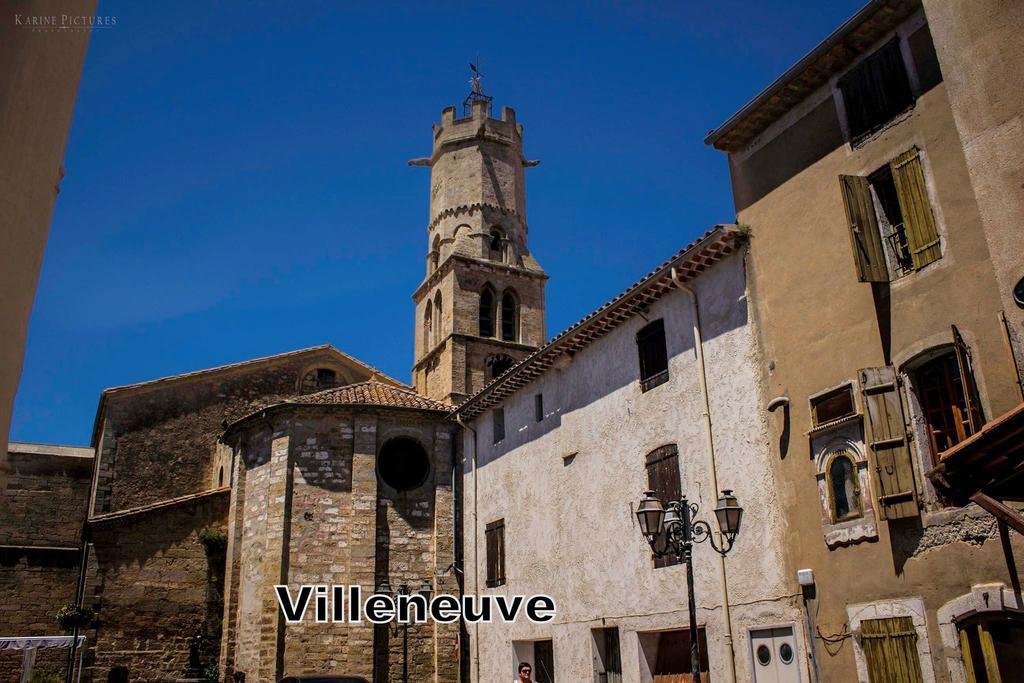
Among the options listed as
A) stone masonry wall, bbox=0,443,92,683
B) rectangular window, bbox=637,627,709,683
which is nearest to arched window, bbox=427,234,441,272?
stone masonry wall, bbox=0,443,92,683

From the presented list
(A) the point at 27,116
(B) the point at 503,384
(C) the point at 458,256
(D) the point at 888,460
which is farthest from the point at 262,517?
(A) the point at 27,116

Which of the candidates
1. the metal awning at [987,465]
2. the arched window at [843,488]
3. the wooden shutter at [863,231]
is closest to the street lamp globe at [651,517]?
the arched window at [843,488]

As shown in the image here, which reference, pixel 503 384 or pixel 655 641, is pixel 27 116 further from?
pixel 503 384

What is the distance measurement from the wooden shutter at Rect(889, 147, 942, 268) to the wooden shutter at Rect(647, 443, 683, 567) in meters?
5.76

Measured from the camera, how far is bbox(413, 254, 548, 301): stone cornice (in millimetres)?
30656

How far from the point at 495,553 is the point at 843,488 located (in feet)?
38.0

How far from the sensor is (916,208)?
11250 mm

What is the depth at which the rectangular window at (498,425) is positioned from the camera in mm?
22583

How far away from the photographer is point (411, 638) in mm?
22391

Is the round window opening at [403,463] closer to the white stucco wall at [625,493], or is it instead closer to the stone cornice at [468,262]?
the white stucco wall at [625,493]

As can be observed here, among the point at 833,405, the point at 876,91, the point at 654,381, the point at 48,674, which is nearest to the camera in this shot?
the point at 833,405

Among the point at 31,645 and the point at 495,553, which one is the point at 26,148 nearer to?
the point at 495,553

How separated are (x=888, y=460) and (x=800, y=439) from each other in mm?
1813

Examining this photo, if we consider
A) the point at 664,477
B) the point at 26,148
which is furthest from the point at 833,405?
the point at 26,148
